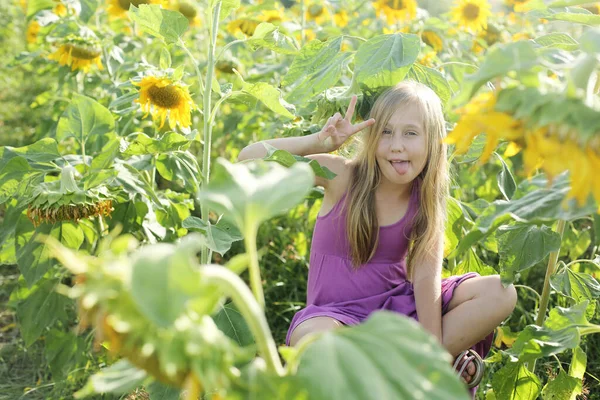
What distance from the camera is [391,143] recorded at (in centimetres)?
141

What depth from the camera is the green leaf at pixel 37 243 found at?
1.50 meters

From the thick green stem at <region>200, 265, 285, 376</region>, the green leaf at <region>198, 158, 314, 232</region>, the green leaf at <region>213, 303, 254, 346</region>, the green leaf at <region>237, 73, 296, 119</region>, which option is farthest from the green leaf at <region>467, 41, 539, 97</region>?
the green leaf at <region>213, 303, 254, 346</region>

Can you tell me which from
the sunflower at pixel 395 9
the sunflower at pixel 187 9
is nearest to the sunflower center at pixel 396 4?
the sunflower at pixel 395 9

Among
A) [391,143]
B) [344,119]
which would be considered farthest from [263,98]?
[391,143]

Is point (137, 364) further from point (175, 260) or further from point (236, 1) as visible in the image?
point (236, 1)

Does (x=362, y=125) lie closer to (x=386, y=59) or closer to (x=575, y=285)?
(x=386, y=59)

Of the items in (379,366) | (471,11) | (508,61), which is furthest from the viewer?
(471,11)

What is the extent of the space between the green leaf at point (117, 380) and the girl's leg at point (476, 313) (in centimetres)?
80

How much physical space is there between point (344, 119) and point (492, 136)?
0.66 metres

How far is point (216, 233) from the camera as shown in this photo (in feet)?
4.33

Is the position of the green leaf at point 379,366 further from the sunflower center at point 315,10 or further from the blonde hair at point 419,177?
the sunflower center at point 315,10

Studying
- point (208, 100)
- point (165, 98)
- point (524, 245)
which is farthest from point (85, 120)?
point (524, 245)

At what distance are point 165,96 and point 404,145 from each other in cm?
52

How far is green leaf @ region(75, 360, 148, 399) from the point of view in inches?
26.3
